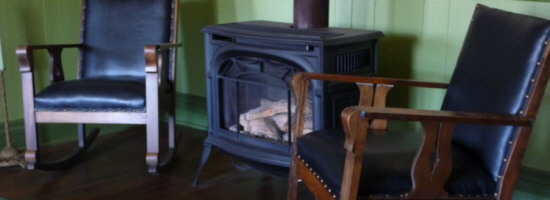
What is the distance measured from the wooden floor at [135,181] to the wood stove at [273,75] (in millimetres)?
140

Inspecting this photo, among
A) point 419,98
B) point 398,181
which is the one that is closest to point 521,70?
point 398,181

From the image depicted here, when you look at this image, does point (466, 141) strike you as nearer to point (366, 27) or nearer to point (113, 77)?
point (366, 27)

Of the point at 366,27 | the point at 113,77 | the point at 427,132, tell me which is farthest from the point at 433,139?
the point at 113,77

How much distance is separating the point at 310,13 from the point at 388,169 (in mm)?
1052

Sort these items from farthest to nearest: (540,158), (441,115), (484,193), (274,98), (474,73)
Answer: (274,98) → (540,158) → (474,73) → (484,193) → (441,115)

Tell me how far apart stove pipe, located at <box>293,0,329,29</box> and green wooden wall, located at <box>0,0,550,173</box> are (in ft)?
1.12

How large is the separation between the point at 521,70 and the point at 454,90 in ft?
1.08

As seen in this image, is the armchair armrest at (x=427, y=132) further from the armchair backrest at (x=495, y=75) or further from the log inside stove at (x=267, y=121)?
the log inside stove at (x=267, y=121)

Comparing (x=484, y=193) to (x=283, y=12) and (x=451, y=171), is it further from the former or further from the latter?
(x=283, y=12)

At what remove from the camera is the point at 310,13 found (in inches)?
109

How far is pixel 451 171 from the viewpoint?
1900 millimetres

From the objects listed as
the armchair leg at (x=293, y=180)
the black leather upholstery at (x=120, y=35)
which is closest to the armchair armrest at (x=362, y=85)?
the armchair leg at (x=293, y=180)

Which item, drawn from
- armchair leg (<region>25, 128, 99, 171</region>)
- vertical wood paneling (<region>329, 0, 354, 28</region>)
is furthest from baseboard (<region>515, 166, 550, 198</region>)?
armchair leg (<region>25, 128, 99, 171</region>)

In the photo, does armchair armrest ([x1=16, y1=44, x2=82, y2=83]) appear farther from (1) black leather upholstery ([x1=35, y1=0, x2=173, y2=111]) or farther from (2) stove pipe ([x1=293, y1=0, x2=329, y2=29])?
(2) stove pipe ([x1=293, y1=0, x2=329, y2=29])
